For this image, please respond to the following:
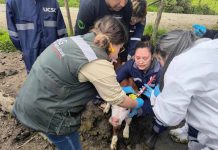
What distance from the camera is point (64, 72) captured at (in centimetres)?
183

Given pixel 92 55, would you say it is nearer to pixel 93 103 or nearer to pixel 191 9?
pixel 93 103

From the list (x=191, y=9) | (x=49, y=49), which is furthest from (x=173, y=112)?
(x=191, y=9)

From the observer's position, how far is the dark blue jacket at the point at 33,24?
300 cm

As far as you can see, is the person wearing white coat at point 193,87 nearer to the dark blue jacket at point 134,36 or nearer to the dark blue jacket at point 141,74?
the dark blue jacket at point 141,74

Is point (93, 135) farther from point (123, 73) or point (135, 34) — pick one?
point (135, 34)

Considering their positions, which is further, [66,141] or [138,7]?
[138,7]

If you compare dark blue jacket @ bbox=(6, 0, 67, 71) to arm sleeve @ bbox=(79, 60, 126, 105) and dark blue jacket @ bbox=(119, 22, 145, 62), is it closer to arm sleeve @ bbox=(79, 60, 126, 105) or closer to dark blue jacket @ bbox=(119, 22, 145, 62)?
dark blue jacket @ bbox=(119, 22, 145, 62)

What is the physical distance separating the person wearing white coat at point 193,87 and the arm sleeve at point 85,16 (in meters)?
1.22

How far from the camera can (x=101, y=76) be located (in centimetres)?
178

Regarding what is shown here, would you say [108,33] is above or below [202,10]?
above

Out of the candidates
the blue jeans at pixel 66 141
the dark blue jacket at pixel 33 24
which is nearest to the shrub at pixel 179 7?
the dark blue jacket at pixel 33 24

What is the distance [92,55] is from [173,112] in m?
0.58

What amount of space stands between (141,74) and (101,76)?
137cm

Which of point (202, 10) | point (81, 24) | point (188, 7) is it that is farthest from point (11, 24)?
point (202, 10)
